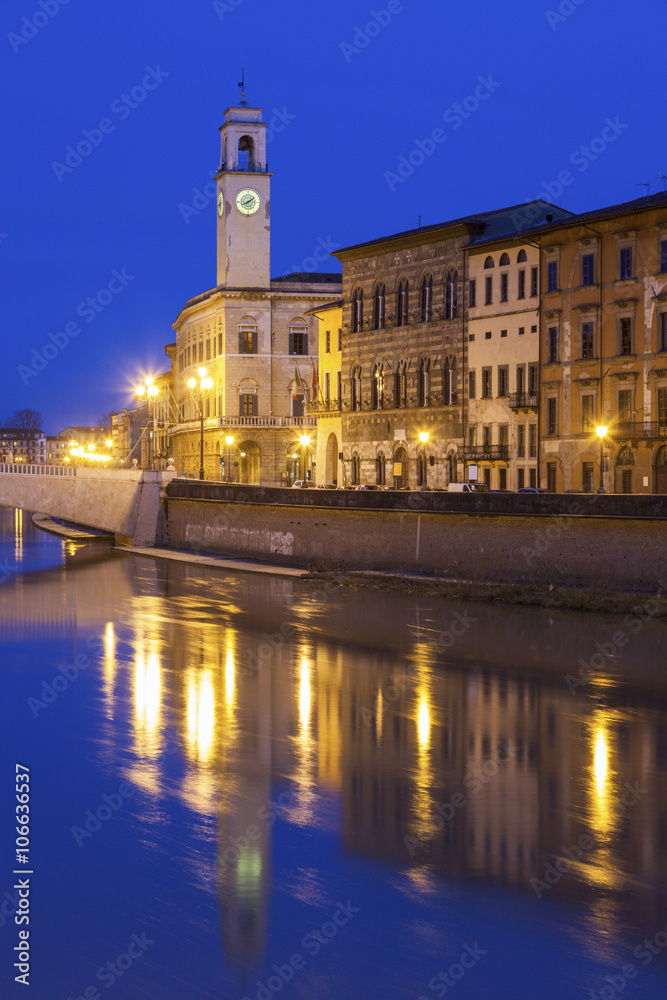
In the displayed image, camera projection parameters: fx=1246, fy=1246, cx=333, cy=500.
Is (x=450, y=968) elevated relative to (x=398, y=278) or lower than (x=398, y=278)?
lower

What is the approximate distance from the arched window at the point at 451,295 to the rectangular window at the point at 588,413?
1055 cm

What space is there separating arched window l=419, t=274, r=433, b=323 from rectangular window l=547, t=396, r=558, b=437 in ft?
33.6

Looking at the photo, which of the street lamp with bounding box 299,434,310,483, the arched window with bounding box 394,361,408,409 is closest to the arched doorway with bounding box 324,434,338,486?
the arched window with bounding box 394,361,408,409

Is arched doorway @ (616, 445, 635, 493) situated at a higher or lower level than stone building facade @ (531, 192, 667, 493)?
lower

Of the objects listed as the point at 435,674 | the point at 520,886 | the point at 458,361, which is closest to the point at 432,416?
the point at 458,361

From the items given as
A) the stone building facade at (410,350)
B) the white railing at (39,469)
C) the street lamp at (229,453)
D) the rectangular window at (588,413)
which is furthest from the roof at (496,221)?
the street lamp at (229,453)

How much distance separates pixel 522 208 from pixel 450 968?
50.6 meters

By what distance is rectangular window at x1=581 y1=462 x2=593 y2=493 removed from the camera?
5106 centimetres

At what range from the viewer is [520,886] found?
1408 centimetres

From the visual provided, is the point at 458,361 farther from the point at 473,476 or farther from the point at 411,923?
the point at 411,923

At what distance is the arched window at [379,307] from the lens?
213 feet

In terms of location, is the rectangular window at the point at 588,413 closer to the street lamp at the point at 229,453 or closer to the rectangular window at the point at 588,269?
the rectangular window at the point at 588,269

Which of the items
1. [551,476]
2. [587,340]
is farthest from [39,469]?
[587,340]

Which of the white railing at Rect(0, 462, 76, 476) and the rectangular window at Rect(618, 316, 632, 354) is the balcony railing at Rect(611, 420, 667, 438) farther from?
the white railing at Rect(0, 462, 76, 476)
